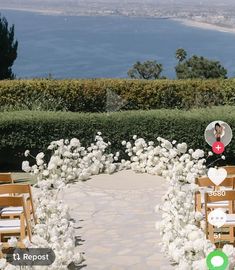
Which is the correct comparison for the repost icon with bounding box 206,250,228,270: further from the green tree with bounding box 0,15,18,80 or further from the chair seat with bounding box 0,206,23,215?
the green tree with bounding box 0,15,18,80

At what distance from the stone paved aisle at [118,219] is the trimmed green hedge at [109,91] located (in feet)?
13.3

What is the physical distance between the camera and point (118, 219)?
354 inches

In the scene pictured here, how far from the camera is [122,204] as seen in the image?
9.84 meters

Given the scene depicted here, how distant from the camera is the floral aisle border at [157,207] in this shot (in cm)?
634

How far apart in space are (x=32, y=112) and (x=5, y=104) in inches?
87.3

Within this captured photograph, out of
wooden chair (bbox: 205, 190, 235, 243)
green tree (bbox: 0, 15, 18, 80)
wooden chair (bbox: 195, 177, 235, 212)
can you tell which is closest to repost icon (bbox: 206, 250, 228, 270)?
wooden chair (bbox: 205, 190, 235, 243)

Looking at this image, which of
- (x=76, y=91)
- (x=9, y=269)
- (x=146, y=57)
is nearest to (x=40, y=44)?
Answer: (x=146, y=57)

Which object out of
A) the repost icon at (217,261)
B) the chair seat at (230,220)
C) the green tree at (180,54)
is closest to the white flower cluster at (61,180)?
the chair seat at (230,220)

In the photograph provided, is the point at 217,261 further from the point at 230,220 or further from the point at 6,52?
the point at 6,52

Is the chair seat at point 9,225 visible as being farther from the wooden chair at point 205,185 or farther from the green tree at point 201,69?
the green tree at point 201,69

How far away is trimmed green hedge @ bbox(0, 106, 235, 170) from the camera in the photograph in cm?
1273

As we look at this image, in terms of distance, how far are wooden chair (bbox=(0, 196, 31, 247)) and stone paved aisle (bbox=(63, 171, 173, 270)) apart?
0.74m

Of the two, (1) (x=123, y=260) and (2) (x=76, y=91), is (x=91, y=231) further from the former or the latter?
(2) (x=76, y=91)

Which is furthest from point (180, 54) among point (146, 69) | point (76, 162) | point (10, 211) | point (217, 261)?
point (217, 261)
